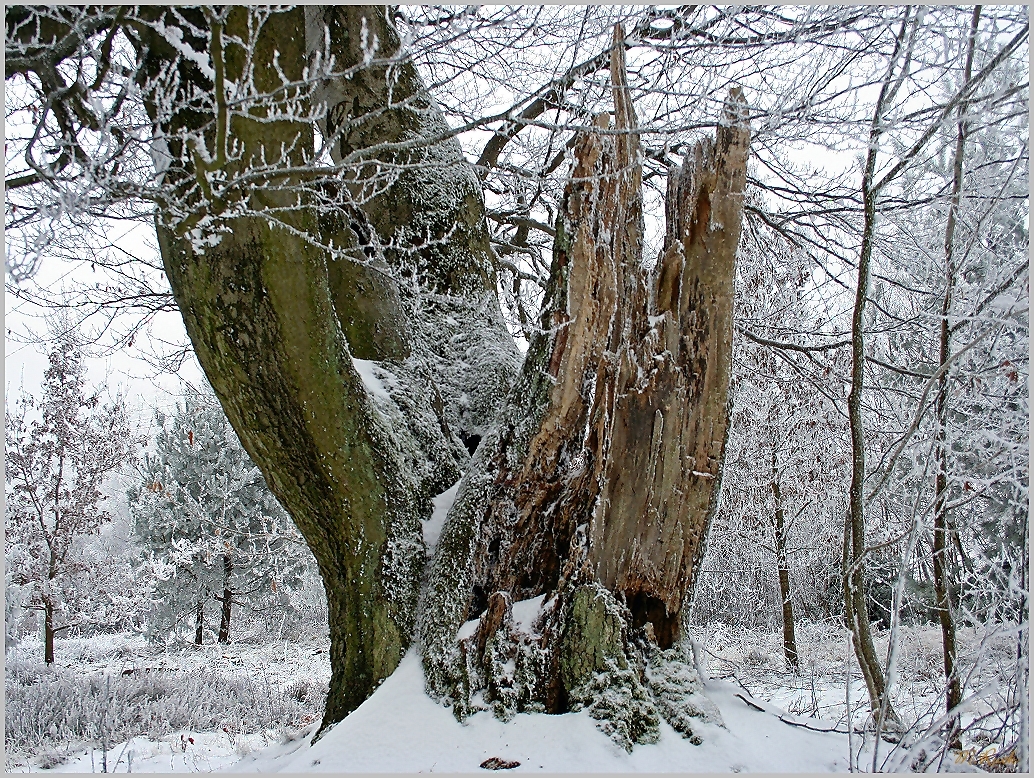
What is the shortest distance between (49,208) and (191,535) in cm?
1208

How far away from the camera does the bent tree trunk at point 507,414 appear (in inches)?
84.4

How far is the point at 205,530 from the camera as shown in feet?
38.2

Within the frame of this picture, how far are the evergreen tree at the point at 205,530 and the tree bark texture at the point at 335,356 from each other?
949 cm

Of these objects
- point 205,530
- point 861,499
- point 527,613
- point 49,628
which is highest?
point 861,499

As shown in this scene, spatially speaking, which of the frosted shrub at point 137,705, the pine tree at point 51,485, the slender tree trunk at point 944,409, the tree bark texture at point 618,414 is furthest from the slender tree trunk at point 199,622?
the slender tree trunk at point 944,409

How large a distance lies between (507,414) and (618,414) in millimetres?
481

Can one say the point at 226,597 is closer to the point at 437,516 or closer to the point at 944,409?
the point at 437,516

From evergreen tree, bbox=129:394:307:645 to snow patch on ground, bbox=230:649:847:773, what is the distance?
9968 millimetres

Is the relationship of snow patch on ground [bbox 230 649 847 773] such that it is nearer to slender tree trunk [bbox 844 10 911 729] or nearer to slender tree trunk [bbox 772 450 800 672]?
slender tree trunk [bbox 844 10 911 729]

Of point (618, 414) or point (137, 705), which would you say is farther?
point (137, 705)

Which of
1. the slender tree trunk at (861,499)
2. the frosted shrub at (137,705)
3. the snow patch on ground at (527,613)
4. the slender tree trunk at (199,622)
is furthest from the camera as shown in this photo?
the slender tree trunk at (199,622)

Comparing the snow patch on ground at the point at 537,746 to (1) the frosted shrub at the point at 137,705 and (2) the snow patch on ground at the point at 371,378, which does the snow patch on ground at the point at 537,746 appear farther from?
(1) the frosted shrub at the point at 137,705

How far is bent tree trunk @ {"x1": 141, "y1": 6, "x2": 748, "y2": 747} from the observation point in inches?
84.4

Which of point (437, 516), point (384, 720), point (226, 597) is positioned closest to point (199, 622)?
point (226, 597)
